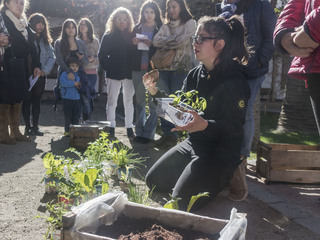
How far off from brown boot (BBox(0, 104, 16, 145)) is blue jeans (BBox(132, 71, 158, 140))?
6.47ft

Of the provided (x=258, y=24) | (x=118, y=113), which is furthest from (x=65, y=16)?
(x=258, y=24)

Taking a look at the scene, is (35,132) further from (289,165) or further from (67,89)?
(289,165)

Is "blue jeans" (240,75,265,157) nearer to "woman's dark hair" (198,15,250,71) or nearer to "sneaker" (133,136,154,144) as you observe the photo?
"woman's dark hair" (198,15,250,71)

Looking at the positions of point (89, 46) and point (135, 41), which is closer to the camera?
point (135, 41)

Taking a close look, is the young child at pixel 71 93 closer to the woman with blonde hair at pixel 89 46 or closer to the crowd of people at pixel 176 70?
the crowd of people at pixel 176 70

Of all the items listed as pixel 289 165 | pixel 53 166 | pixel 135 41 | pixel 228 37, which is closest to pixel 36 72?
pixel 135 41

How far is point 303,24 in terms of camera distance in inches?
83.7

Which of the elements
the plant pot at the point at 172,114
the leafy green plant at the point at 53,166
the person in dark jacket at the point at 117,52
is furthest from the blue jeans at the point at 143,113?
the plant pot at the point at 172,114

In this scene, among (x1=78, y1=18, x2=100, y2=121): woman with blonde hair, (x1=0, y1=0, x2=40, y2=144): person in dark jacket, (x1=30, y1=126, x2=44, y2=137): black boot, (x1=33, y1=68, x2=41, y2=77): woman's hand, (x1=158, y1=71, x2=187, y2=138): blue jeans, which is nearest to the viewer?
(x1=0, y1=0, x2=40, y2=144): person in dark jacket

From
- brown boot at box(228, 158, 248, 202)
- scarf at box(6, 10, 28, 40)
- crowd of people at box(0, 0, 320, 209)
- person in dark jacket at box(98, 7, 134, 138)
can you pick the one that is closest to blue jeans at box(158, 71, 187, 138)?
crowd of people at box(0, 0, 320, 209)

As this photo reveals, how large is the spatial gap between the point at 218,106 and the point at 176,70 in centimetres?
251

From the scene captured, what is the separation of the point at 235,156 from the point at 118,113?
7387 mm

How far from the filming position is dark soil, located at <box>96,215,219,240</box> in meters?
2.02

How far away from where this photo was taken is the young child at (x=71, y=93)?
672 centimetres
